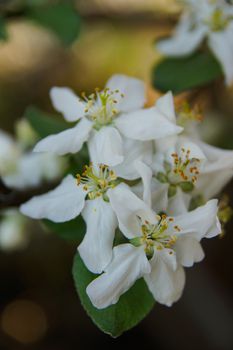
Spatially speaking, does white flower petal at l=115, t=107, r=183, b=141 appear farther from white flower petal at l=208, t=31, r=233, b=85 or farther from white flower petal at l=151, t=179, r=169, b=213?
white flower petal at l=208, t=31, r=233, b=85

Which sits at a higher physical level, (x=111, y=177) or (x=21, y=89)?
(x=111, y=177)

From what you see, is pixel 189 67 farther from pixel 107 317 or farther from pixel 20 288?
pixel 20 288

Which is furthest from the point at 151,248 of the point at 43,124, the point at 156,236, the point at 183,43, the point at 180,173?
the point at 183,43

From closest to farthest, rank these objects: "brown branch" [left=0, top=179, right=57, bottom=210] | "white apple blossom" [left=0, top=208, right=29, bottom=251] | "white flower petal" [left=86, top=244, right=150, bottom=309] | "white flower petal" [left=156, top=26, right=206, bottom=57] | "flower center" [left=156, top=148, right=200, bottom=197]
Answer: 1. "white flower petal" [left=86, top=244, right=150, bottom=309]
2. "flower center" [left=156, top=148, right=200, bottom=197]
3. "brown branch" [left=0, top=179, right=57, bottom=210]
4. "white flower petal" [left=156, top=26, right=206, bottom=57]
5. "white apple blossom" [left=0, top=208, right=29, bottom=251]

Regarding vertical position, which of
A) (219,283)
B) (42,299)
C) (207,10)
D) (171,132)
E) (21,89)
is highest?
(207,10)

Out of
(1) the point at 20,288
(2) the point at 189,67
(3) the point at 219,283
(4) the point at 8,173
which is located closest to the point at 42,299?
(1) the point at 20,288

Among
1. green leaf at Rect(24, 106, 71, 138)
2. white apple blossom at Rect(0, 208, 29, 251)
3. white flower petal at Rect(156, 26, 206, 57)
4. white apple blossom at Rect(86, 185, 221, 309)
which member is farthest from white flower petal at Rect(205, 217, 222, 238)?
white apple blossom at Rect(0, 208, 29, 251)

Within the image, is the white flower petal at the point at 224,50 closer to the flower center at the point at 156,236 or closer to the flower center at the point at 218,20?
the flower center at the point at 218,20
